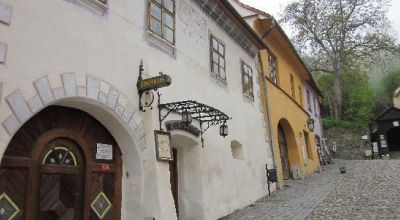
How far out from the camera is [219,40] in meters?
10.8

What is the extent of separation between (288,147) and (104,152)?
12358mm

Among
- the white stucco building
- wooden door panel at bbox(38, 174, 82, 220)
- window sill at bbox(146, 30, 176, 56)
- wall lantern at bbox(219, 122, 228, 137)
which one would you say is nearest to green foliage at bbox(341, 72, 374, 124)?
the white stucco building

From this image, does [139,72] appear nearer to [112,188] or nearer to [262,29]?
[112,188]

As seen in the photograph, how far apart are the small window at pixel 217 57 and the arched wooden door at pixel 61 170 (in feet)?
14.0

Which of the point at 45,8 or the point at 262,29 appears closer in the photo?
the point at 45,8

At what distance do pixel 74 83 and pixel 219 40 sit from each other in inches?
234

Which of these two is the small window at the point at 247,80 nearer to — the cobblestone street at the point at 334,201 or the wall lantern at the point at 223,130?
the wall lantern at the point at 223,130

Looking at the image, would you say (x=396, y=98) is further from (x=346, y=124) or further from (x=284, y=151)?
(x=284, y=151)

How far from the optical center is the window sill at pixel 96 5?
5964 millimetres

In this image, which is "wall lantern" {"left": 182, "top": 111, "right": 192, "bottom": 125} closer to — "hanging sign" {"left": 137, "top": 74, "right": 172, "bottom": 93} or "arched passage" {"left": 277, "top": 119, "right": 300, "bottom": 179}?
"hanging sign" {"left": 137, "top": 74, "right": 172, "bottom": 93}

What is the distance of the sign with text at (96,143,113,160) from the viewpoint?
6480 mm

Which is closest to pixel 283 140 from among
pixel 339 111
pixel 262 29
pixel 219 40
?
pixel 262 29

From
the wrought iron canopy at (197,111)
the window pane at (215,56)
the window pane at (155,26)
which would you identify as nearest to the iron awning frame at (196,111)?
the wrought iron canopy at (197,111)

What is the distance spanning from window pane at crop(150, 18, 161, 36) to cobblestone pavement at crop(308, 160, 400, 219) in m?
5.21
